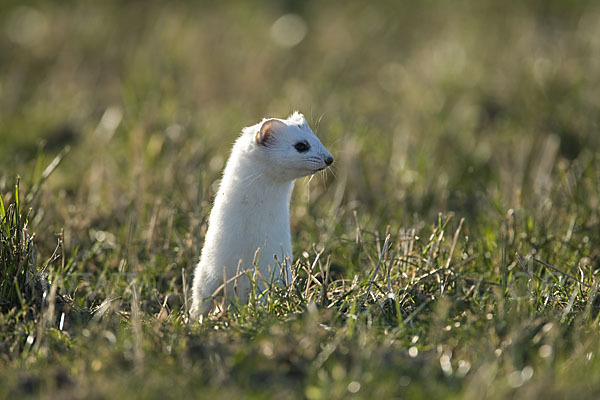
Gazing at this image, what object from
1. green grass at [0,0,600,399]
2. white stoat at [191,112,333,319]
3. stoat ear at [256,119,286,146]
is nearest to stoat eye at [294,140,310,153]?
white stoat at [191,112,333,319]

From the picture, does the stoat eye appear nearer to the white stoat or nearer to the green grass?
the white stoat

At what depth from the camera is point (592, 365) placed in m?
2.88

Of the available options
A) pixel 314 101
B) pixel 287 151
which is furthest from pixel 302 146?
pixel 314 101

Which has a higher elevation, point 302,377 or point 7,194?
point 7,194

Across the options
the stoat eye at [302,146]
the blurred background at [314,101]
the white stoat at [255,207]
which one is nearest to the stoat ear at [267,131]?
the white stoat at [255,207]

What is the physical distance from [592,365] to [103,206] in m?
3.61

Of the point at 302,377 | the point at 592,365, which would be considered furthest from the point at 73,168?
the point at 592,365

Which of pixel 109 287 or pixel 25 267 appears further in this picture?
pixel 109 287

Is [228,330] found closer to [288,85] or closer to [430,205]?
[430,205]

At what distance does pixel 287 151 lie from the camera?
4047 mm

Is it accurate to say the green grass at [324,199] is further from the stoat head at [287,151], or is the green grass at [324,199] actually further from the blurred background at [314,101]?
the stoat head at [287,151]

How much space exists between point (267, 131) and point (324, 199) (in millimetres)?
1861

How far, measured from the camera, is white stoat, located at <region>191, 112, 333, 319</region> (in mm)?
3922

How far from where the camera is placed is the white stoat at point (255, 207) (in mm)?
3922
